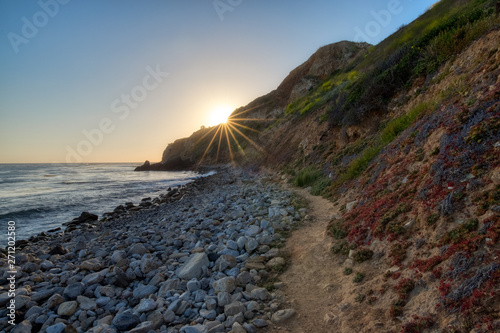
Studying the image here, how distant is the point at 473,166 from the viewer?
13.1 ft

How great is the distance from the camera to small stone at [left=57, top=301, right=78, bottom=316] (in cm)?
464

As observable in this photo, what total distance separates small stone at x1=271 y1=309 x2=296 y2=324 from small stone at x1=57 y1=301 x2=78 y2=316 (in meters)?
3.83

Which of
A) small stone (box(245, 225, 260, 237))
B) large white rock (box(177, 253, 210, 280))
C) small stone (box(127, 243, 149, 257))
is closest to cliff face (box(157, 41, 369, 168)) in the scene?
small stone (box(245, 225, 260, 237))

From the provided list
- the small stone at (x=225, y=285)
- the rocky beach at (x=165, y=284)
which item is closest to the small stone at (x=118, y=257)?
the rocky beach at (x=165, y=284)

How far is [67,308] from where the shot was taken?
185 inches

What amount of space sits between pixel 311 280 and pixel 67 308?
4673mm

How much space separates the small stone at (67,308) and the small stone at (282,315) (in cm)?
383

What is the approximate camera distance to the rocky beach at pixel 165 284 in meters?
4.06

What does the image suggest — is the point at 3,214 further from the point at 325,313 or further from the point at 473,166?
the point at 473,166

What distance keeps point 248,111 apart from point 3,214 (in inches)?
1793

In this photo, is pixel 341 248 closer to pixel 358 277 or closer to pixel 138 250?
pixel 358 277

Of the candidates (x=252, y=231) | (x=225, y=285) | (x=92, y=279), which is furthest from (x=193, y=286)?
(x=252, y=231)

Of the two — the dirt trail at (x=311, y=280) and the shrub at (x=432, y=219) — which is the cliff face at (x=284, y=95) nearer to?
the dirt trail at (x=311, y=280)

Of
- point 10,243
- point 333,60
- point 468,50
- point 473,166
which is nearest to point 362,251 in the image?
point 473,166
